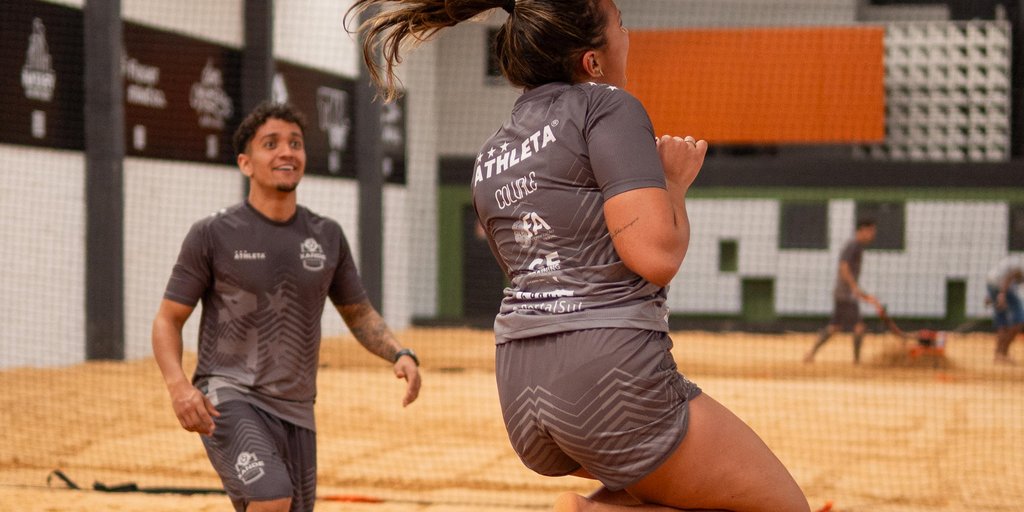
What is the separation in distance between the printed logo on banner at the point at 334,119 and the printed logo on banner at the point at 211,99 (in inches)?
94.4

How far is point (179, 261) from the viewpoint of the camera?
430 centimetres

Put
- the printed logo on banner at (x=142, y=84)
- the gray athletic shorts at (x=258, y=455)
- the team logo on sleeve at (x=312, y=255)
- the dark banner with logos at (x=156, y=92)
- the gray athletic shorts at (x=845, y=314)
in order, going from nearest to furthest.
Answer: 1. the gray athletic shorts at (x=258, y=455)
2. the team logo on sleeve at (x=312, y=255)
3. the dark banner with logos at (x=156, y=92)
4. the printed logo on banner at (x=142, y=84)
5. the gray athletic shorts at (x=845, y=314)

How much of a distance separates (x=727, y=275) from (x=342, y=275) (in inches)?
684

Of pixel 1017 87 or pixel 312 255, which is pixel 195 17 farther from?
pixel 1017 87

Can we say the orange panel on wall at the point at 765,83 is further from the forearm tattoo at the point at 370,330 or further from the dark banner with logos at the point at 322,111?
the forearm tattoo at the point at 370,330

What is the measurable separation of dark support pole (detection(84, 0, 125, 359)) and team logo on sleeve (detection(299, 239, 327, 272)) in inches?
403

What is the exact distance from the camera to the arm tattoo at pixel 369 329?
4.47 metres

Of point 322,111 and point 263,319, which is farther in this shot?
point 322,111

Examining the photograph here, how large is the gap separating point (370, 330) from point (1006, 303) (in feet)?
40.9

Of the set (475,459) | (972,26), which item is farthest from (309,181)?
(972,26)

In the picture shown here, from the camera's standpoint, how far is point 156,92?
1509 centimetres

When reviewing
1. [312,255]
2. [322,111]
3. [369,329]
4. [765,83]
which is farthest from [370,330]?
[765,83]

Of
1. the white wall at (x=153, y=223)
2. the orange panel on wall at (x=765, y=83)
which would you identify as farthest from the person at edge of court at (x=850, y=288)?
the white wall at (x=153, y=223)

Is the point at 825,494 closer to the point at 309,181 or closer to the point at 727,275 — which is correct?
the point at 309,181
